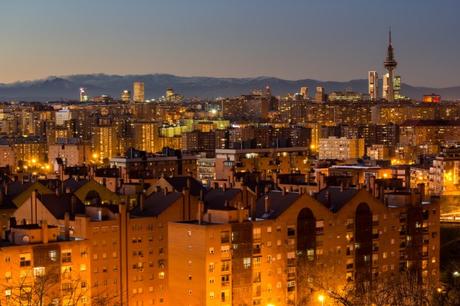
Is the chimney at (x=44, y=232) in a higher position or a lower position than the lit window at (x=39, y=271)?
higher

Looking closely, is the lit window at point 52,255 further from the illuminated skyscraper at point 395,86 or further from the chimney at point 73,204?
the illuminated skyscraper at point 395,86

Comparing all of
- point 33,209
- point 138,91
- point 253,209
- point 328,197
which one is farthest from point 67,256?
point 138,91

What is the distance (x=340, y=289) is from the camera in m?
17.2

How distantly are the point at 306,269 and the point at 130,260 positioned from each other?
293cm

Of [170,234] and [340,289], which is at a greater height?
[170,234]

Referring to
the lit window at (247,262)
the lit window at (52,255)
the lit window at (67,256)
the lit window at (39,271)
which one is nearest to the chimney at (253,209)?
the lit window at (247,262)

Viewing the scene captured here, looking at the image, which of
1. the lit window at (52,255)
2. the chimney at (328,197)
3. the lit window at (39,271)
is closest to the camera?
the lit window at (39,271)

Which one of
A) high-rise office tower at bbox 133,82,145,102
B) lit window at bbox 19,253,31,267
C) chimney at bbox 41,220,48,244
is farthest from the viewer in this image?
high-rise office tower at bbox 133,82,145,102

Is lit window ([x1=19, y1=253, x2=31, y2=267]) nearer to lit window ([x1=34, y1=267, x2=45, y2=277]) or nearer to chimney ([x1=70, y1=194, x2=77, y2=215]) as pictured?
lit window ([x1=34, y1=267, x2=45, y2=277])

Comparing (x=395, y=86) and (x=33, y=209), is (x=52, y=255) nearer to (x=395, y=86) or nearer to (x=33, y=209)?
(x=33, y=209)

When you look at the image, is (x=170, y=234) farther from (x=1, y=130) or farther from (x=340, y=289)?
(x=1, y=130)

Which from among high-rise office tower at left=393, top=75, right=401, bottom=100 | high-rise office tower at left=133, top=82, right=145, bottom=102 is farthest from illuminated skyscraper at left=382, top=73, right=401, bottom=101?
high-rise office tower at left=133, top=82, right=145, bottom=102

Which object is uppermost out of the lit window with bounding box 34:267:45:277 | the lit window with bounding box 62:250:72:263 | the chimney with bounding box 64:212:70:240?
the chimney with bounding box 64:212:70:240

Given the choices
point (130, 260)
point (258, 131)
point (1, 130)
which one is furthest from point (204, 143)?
point (130, 260)
